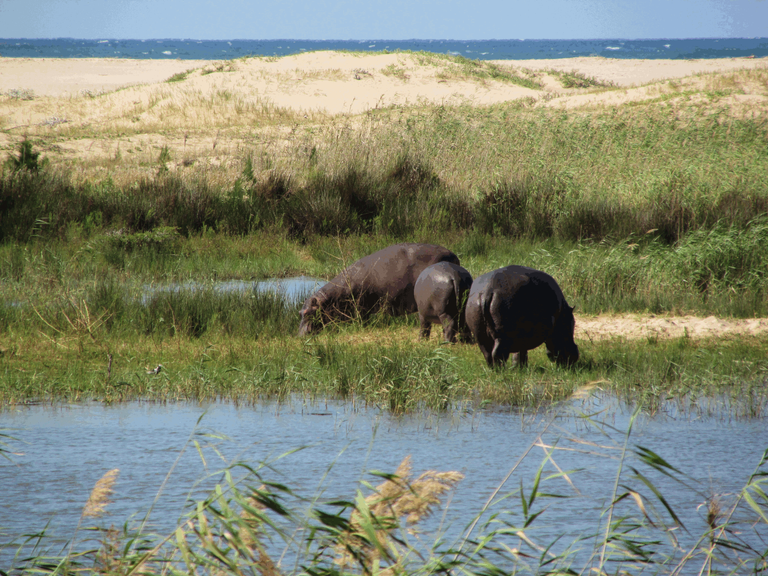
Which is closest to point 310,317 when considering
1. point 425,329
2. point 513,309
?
point 425,329

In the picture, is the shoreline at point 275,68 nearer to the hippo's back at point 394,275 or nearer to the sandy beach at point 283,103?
the sandy beach at point 283,103

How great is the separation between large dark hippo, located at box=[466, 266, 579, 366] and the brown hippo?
813mm

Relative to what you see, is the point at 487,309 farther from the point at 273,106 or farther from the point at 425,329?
the point at 273,106

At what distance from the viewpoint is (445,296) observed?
22.8 ft

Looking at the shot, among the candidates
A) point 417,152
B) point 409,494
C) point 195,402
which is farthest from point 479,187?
point 409,494

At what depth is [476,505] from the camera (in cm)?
405

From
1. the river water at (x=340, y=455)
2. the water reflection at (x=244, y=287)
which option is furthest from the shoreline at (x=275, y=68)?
the river water at (x=340, y=455)

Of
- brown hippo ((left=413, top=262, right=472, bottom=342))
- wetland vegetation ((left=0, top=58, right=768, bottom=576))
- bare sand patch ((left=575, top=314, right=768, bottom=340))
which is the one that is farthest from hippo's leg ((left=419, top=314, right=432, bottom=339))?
bare sand patch ((left=575, top=314, right=768, bottom=340))

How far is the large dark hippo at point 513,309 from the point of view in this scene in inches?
232

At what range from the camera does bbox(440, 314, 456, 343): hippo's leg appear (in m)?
7.08

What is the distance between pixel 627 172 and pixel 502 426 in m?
9.16

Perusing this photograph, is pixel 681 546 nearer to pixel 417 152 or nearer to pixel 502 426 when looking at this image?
pixel 502 426

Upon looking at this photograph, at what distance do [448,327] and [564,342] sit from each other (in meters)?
1.17

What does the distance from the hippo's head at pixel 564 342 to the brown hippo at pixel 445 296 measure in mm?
936
